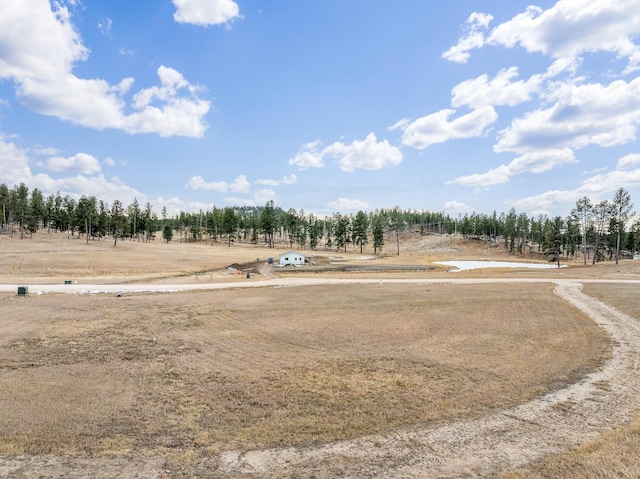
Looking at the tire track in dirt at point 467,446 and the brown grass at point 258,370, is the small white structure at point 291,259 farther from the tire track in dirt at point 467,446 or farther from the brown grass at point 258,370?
the tire track in dirt at point 467,446

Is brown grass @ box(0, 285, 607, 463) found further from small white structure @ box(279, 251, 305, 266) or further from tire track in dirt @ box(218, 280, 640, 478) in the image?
small white structure @ box(279, 251, 305, 266)

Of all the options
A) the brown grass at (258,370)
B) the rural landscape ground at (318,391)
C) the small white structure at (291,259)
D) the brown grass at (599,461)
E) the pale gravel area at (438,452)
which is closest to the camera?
the brown grass at (599,461)

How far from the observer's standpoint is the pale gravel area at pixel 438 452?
8.00 m

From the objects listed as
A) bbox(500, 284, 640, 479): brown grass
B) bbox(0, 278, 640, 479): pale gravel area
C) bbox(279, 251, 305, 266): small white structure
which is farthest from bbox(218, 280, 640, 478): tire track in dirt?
bbox(279, 251, 305, 266): small white structure

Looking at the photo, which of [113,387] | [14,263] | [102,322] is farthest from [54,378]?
[14,263]

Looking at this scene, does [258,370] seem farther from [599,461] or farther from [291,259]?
[291,259]

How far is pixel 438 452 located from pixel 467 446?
0.86 m

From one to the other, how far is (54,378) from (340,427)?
1127 cm

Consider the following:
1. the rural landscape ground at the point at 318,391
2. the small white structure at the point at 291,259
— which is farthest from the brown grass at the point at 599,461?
the small white structure at the point at 291,259

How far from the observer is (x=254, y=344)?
18.5 m

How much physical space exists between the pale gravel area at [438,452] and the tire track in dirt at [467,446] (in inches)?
0.8

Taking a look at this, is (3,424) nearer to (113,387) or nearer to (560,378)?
(113,387)

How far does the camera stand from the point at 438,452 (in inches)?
344

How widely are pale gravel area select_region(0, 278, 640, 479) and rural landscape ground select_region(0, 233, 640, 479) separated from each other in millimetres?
47
